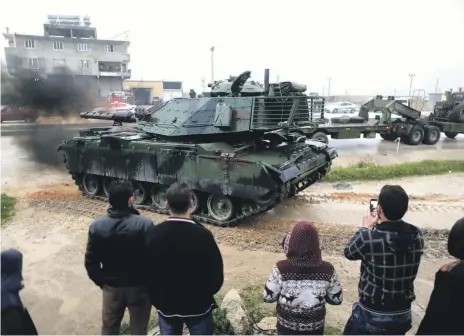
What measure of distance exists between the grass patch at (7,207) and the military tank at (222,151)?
1786 millimetres

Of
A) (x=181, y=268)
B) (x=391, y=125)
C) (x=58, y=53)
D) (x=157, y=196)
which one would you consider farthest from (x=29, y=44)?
(x=181, y=268)

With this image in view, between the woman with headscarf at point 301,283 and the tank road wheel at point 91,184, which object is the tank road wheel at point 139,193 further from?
the woman with headscarf at point 301,283

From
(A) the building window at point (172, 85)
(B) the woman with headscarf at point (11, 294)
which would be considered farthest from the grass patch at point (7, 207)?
(A) the building window at point (172, 85)

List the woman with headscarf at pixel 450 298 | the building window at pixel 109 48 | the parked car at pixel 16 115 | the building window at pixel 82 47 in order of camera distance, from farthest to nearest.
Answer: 1. the building window at pixel 109 48
2. the parked car at pixel 16 115
3. the building window at pixel 82 47
4. the woman with headscarf at pixel 450 298

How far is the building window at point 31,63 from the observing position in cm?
1563

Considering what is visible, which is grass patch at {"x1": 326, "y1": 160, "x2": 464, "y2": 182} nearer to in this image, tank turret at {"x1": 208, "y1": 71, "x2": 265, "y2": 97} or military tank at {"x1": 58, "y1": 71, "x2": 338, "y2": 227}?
military tank at {"x1": 58, "y1": 71, "x2": 338, "y2": 227}

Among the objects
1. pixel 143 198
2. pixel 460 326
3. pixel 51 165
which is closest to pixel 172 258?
pixel 460 326

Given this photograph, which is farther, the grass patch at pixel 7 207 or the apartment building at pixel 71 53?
the apartment building at pixel 71 53

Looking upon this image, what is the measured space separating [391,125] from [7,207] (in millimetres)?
15829

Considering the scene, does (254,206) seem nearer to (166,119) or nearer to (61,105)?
(166,119)

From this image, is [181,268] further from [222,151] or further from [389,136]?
[389,136]

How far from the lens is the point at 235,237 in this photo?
786 centimetres

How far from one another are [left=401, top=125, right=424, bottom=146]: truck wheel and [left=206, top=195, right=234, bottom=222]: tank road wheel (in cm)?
1359

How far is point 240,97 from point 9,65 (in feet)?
33.2
